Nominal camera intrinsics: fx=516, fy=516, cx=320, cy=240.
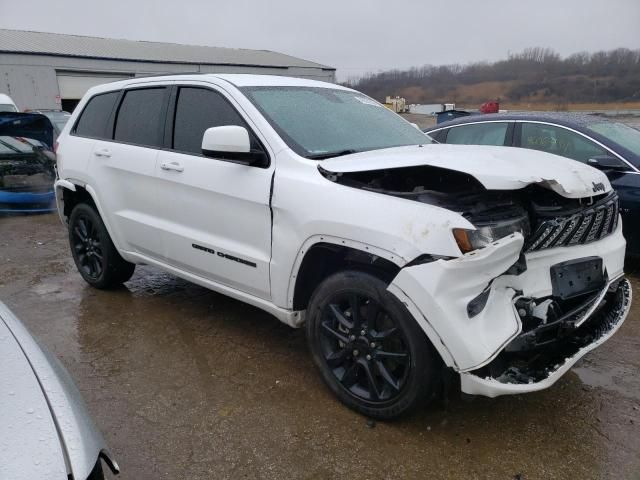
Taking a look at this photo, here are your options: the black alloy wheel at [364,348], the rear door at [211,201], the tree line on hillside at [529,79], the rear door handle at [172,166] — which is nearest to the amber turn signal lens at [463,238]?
the black alloy wheel at [364,348]

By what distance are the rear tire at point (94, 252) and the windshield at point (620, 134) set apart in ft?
15.5

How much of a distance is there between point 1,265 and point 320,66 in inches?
1632

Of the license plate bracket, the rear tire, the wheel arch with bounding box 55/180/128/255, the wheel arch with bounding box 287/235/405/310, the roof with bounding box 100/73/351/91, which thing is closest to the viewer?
the wheel arch with bounding box 287/235/405/310

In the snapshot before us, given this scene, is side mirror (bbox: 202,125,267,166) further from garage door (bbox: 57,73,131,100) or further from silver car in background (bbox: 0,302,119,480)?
garage door (bbox: 57,73,131,100)

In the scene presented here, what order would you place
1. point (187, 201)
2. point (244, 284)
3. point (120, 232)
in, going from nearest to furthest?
1. point (244, 284)
2. point (187, 201)
3. point (120, 232)

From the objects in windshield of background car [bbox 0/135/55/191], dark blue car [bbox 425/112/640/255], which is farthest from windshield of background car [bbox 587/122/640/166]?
windshield of background car [bbox 0/135/55/191]

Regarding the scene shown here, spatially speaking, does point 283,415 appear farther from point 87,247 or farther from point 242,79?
point 87,247

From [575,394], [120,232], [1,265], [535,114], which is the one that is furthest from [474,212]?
[1,265]

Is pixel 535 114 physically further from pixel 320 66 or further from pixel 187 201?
pixel 320 66

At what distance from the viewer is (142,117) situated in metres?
4.04

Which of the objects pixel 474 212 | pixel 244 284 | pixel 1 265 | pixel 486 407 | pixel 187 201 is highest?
pixel 474 212

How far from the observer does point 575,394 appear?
304 cm

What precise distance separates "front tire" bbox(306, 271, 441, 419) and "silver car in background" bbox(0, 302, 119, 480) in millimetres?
1372

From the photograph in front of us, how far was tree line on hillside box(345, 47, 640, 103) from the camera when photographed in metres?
52.8
